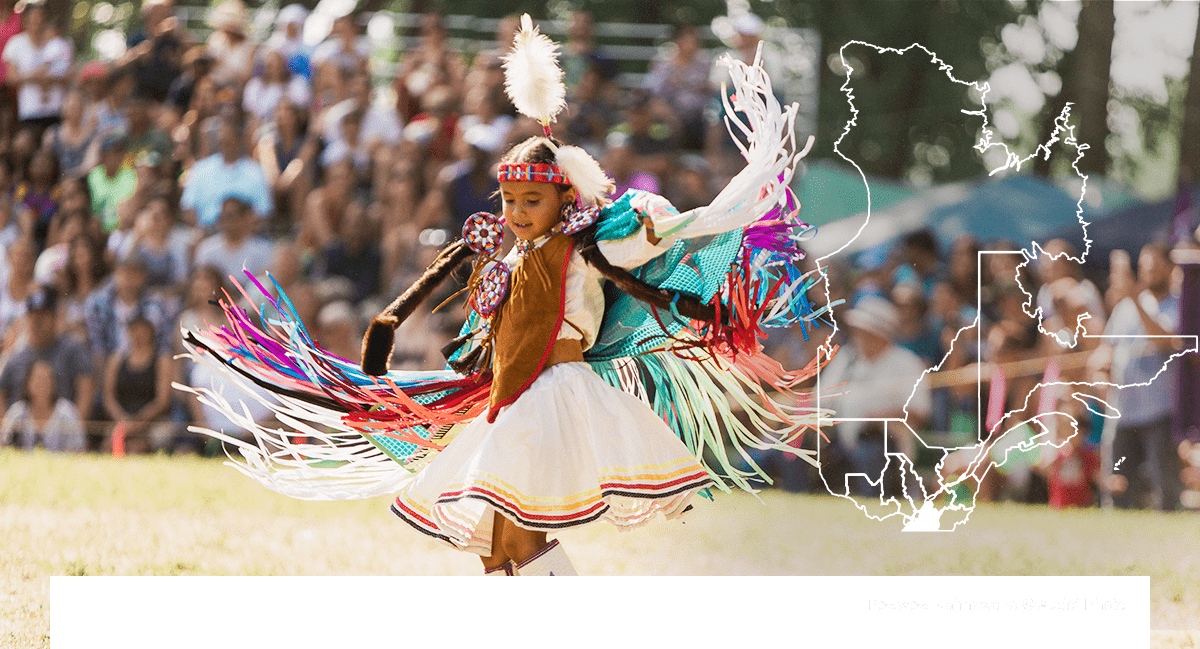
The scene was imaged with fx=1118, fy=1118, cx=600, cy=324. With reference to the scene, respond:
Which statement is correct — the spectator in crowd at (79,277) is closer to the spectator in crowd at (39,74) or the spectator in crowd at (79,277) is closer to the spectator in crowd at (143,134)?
the spectator in crowd at (143,134)

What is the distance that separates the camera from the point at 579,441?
3.25m

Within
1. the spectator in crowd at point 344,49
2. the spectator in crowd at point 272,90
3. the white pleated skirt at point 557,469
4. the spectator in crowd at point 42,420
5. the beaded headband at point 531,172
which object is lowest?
the spectator in crowd at point 42,420

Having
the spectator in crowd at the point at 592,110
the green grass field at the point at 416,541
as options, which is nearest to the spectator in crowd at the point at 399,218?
the spectator in crowd at the point at 592,110

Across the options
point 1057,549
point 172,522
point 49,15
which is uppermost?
point 49,15

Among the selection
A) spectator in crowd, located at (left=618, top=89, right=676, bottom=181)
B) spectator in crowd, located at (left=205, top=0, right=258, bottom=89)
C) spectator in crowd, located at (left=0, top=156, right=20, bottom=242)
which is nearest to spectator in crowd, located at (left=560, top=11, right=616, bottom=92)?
spectator in crowd, located at (left=618, top=89, right=676, bottom=181)

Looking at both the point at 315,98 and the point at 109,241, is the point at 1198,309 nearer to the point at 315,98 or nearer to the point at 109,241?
the point at 315,98

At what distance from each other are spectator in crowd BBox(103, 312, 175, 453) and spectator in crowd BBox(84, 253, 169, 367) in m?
Answer: 0.08

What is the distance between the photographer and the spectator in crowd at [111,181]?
801cm

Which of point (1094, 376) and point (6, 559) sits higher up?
point (6, 559)

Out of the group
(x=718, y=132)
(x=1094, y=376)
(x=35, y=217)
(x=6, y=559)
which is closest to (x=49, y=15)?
(x=35, y=217)

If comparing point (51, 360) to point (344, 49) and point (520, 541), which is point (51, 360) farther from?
point (520, 541)

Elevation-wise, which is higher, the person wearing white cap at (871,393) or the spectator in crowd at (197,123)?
the spectator in crowd at (197,123)

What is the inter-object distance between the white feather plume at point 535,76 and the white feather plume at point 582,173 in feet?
0.47

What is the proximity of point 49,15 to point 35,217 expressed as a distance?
164 centimetres
